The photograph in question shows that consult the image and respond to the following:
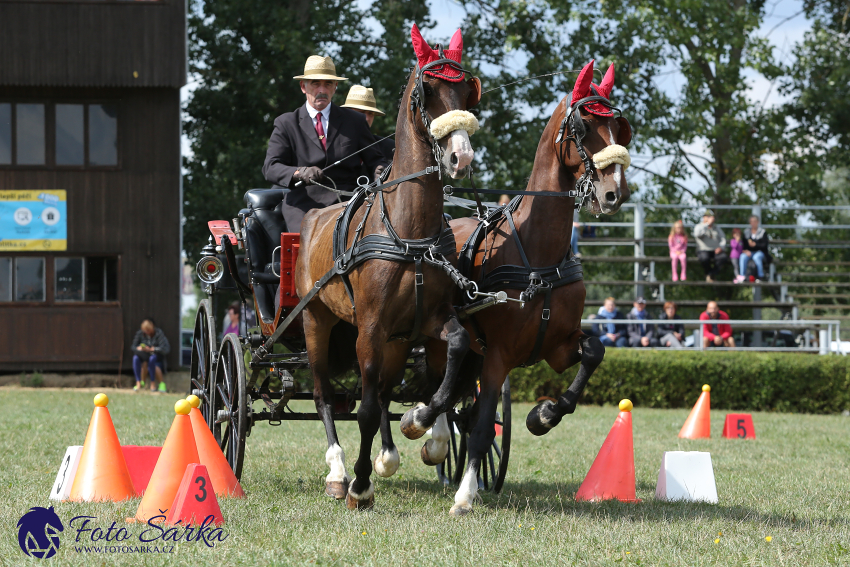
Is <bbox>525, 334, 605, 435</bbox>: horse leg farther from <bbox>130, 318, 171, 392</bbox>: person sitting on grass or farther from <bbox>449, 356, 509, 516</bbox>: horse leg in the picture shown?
<bbox>130, 318, 171, 392</bbox>: person sitting on grass

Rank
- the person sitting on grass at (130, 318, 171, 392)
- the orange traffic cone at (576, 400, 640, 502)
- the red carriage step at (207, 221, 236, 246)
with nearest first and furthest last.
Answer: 1. the orange traffic cone at (576, 400, 640, 502)
2. the red carriage step at (207, 221, 236, 246)
3. the person sitting on grass at (130, 318, 171, 392)

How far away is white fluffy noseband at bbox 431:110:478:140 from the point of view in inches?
193

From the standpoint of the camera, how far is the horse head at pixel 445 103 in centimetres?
489

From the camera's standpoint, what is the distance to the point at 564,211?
18.9ft

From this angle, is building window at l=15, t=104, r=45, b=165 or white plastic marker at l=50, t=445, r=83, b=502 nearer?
white plastic marker at l=50, t=445, r=83, b=502

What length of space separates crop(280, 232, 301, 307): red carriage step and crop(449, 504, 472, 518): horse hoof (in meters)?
1.93

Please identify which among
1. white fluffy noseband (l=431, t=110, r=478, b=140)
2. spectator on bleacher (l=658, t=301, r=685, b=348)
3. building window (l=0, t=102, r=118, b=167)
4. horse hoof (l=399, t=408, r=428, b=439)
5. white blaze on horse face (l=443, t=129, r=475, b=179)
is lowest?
spectator on bleacher (l=658, t=301, r=685, b=348)

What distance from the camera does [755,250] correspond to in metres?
21.3

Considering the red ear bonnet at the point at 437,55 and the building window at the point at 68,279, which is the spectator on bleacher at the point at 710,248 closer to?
the building window at the point at 68,279

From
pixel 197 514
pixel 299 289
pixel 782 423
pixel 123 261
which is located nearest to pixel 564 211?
pixel 299 289

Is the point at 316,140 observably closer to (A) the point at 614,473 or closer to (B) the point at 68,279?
(A) the point at 614,473

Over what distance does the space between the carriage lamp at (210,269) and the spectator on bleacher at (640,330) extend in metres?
12.2

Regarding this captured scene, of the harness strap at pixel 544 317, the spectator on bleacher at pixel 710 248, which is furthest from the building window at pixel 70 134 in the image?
the harness strap at pixel 544 317

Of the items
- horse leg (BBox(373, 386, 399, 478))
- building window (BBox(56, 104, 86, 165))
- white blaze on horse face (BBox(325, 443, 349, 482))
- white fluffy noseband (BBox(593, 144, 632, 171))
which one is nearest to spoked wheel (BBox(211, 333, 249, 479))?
white blaze on horse face (BBox(325, 443, 349, 482))
